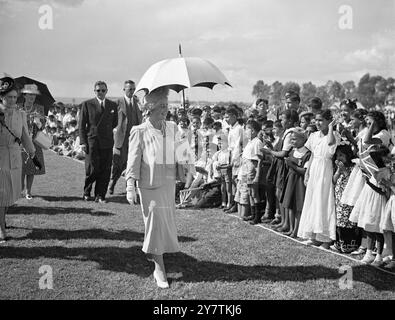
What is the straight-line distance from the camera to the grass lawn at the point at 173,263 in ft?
13.3

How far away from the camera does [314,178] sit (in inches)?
219

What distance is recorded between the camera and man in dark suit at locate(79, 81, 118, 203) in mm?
8414

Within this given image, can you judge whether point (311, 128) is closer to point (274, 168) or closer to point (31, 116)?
point (274, 168)

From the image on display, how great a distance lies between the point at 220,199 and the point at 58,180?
4824 mm

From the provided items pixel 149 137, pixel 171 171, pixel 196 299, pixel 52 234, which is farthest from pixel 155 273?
pixel 52 234

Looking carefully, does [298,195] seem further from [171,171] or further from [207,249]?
[171,171]

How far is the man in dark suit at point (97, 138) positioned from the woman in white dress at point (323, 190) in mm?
4489

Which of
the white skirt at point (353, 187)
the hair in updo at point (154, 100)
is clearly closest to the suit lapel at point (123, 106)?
the hair in updo at point (154, 100)

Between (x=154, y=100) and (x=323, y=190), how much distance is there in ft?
8.75

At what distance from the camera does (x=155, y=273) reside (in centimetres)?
434

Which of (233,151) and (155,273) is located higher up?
(233,151)

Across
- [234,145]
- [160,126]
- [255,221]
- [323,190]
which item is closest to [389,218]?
[323,190]

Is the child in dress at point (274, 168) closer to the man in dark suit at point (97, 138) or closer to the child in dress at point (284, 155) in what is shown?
the child in dress at point (284, 155)

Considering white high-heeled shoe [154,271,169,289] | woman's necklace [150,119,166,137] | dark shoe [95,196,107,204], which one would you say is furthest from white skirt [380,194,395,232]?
dark shoe [95,196,107,204]
